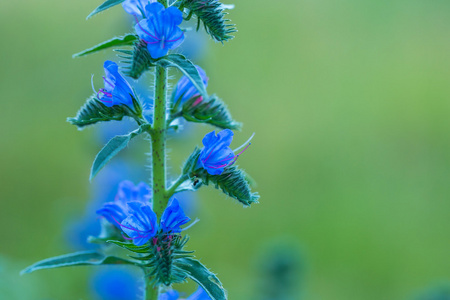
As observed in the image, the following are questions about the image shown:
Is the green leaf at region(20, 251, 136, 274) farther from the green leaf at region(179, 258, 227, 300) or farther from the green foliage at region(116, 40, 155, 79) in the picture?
the green foliage at region(116, 40, 155, 79)

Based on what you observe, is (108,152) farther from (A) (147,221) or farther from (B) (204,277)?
(B) (204,277)

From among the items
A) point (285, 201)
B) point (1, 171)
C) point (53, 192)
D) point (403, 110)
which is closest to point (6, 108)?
point (1, 171)

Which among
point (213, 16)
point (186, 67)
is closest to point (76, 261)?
point (186, 67)

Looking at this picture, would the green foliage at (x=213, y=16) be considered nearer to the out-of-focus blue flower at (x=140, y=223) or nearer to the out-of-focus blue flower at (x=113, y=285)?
the out-of-focus blue flower at (x=140, y=223)

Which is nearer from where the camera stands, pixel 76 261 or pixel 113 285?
pixel 76 261

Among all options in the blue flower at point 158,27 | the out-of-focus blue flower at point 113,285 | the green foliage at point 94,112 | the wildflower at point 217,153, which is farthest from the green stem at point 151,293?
the out-of-focus blue flower at point 113,285

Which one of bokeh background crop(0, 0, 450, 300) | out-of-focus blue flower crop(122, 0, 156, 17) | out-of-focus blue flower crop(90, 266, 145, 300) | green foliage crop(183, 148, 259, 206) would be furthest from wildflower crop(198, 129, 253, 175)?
bokeh background crop(0, 0, 450, 300)
